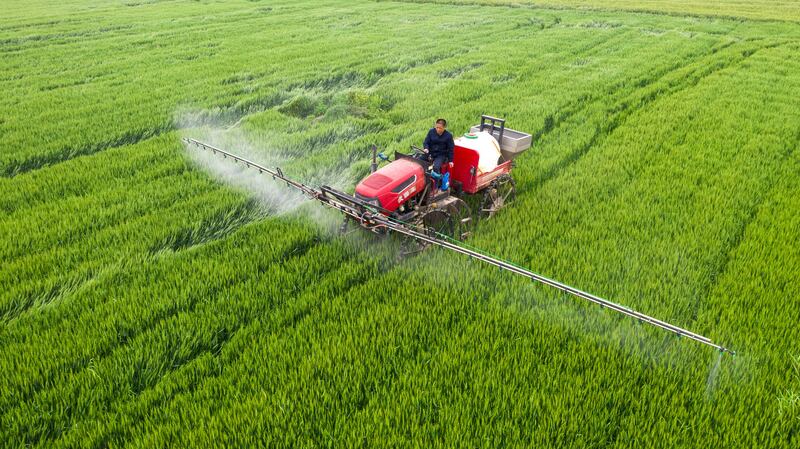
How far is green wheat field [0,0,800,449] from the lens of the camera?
166 inches

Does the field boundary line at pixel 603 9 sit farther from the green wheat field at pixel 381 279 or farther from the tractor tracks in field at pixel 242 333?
the tractor tracks in field at pixel 242 333

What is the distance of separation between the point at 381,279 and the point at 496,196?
3078 millimetres

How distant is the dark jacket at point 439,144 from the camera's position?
23.3 ft

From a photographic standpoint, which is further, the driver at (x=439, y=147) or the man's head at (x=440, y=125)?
the driver at (x=439, y=147)

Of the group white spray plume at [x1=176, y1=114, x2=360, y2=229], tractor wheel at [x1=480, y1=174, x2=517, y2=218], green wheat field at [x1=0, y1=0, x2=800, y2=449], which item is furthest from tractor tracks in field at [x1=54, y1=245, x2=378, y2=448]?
tractor wheel at [x1=480, y1=174, x2=517, y2=218]

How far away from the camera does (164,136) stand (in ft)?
37.2

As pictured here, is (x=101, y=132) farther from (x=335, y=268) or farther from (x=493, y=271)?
(x=493, y=271)

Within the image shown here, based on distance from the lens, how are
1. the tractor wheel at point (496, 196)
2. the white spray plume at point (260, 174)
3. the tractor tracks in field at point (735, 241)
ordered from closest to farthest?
the tractor tracks in field at point (735, 241), the tractor wheel at point (496, 196), the white spray plume at point (260, 174)

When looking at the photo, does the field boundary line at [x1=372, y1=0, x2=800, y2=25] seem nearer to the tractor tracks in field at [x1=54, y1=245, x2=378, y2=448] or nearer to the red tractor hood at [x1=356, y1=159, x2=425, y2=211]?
the red tractor hood at [x1=356, y1=159, x2=425, y2=211]

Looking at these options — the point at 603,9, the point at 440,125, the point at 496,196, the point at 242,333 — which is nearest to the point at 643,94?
the point at 496,196

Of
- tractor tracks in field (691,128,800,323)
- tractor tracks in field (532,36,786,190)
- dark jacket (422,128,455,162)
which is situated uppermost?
dark jacket (422,128,455,162)

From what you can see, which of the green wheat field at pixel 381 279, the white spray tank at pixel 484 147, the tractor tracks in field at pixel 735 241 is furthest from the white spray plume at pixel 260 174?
the tractor tracks in field at pixel 735 241

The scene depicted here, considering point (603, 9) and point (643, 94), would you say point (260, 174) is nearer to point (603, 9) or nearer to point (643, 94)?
point (643, 94)

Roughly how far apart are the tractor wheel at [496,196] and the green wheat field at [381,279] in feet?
0.96
